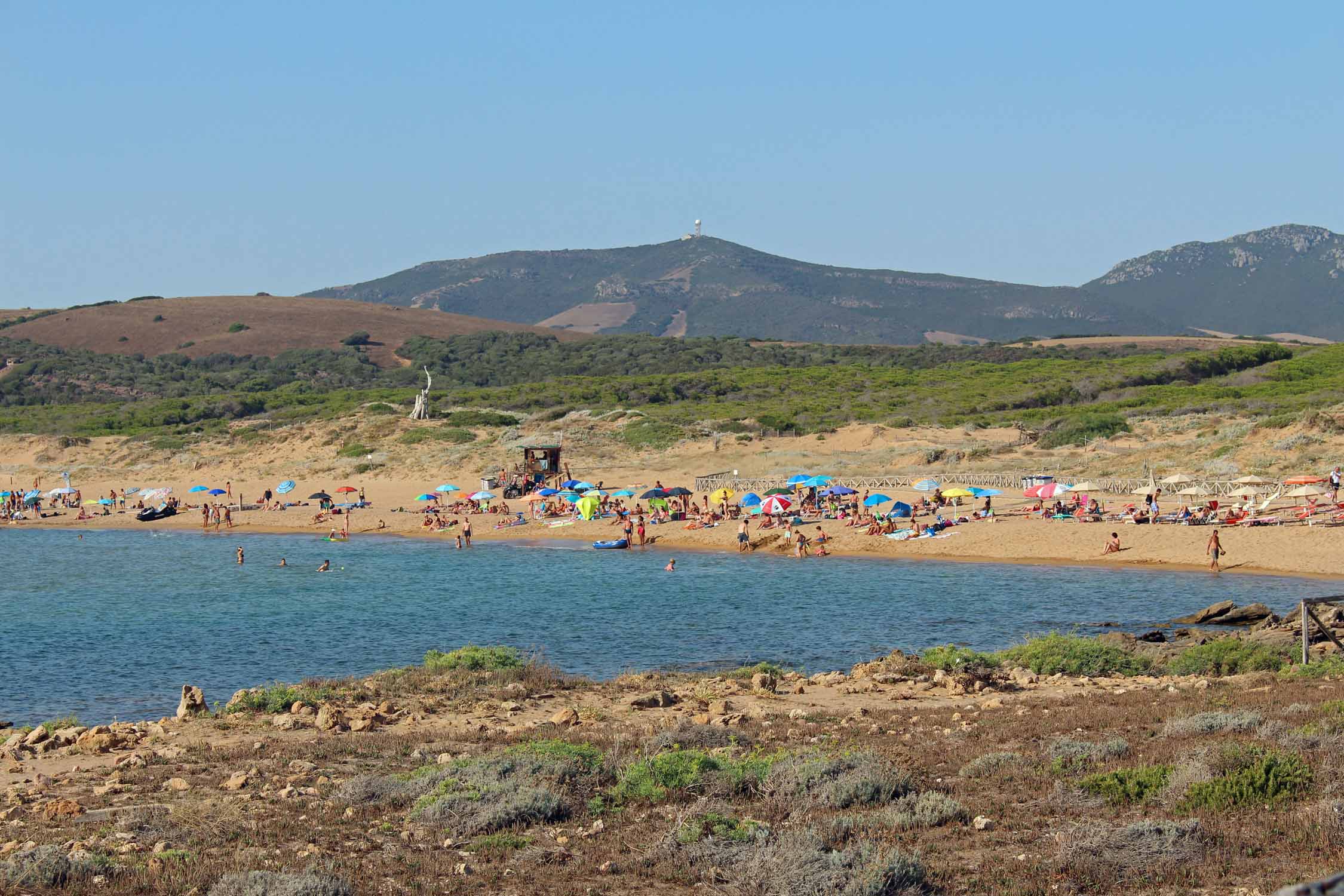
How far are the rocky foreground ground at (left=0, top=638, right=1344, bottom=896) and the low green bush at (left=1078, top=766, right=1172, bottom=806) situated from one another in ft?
0.08

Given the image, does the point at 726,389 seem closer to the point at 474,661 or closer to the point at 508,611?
the point at 508,611

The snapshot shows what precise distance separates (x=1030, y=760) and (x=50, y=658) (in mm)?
17616

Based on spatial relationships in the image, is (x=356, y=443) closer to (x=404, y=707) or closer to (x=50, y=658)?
(x=50, y=658)

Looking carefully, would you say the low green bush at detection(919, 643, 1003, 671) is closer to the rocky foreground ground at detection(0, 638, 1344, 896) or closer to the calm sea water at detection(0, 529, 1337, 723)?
the calm sea water at detection(0, 529, 1337, 723)

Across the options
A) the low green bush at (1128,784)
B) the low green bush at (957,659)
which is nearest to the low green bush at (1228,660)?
the low green bush at (957,659)

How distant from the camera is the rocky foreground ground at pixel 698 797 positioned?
324 inches

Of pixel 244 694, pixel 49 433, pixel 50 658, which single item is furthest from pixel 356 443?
pixel 244 694

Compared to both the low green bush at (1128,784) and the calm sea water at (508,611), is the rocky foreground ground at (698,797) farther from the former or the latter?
the calm sea water at (508,611)

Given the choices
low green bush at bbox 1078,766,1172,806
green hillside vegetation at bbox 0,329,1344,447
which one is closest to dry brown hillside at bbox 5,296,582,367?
green hillside vegetation at bbox 0,329,1344,447

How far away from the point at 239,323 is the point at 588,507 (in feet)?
332

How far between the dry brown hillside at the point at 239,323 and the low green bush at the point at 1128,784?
108 m

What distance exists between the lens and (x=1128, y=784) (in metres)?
9.76

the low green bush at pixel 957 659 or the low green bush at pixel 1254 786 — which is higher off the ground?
the low green bush at pixel 1254 786

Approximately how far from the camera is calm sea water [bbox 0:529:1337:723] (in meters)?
20.6
